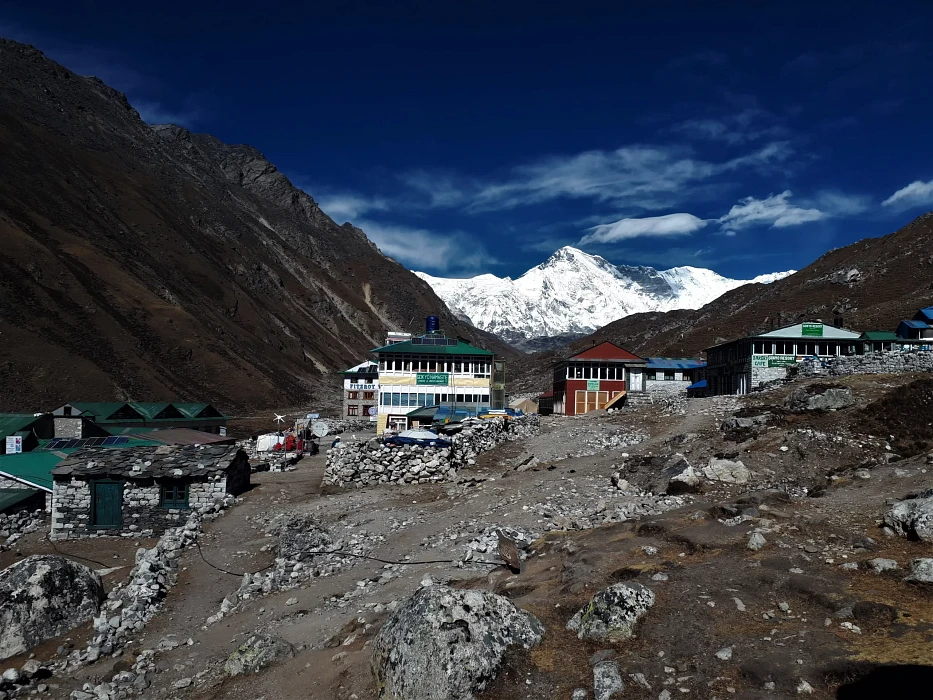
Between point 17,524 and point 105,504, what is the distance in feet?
18.2

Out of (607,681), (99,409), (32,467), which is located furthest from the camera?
(99,409)

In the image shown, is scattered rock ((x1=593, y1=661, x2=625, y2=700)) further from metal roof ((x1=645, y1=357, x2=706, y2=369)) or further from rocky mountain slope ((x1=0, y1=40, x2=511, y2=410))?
rocky mountain slope ((x1=0, y1=40, x2=511, y2=410))

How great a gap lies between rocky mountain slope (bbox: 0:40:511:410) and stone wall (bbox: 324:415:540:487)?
63655 millimetres

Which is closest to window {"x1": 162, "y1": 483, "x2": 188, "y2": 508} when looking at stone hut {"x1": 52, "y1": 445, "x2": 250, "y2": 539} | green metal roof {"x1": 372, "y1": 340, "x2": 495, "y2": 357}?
stone hut {"x1": 52, "y1": 445, "x2": 250, "y2": 539}

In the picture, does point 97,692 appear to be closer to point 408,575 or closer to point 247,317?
point 408,575

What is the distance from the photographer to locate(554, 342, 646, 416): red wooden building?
63031 millimetres

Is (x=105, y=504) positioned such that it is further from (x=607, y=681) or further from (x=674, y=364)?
(x=674, y=364)

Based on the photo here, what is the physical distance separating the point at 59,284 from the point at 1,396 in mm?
31760

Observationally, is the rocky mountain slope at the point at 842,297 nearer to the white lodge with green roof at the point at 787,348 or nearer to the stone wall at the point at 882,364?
the white lodge with green roof at the point at 787,348

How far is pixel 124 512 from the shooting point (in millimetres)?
26547

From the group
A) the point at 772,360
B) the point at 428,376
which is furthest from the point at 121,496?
the point at 772,360

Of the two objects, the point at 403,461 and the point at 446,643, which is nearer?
the point at 446,643

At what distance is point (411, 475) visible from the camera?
30328 millimetres

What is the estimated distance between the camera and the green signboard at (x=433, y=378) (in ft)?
200
